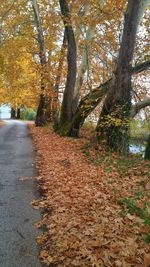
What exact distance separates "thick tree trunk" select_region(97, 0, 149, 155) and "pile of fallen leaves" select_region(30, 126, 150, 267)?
1611mm

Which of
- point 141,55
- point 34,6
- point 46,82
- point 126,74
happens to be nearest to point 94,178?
point 126,74

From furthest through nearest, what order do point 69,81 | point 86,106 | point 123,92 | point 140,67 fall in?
point 69,81 → point 86,106 → point 140,67 → point 123,92

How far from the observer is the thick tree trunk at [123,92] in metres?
10.3

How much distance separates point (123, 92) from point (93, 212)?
6161 millimetres

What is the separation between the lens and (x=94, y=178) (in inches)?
295

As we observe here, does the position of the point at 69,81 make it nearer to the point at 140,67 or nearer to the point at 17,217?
the point at 140,67

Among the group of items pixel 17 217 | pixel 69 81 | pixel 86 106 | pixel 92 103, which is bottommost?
pixel 17 217

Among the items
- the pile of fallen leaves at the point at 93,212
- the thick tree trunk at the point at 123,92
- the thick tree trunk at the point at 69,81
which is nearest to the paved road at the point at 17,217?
the pile of fallen leaves at the point at 93,212

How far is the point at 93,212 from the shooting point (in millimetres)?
5324

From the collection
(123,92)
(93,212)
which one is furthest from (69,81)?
(93,212)

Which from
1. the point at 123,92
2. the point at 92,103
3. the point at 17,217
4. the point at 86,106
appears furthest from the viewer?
the point at 92,103

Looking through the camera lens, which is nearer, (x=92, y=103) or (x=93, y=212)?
(x=93, y=212)

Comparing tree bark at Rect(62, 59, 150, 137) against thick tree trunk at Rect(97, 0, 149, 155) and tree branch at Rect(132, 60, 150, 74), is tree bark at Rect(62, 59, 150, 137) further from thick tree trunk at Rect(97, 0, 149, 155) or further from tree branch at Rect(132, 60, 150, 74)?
thick tree trunk at Rect(97, 0, 149, 155)

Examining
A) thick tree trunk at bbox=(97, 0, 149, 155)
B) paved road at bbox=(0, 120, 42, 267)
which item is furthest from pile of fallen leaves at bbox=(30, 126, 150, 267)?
thick tree trunk at bbox=(97, 0, 149, 155)
